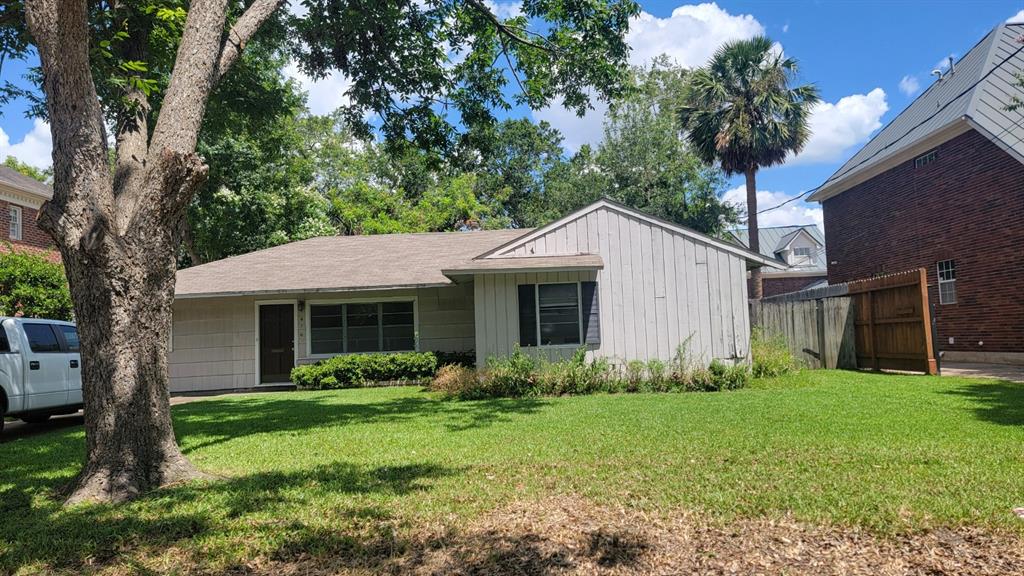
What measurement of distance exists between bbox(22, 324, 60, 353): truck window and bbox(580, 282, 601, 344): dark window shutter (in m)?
9.51

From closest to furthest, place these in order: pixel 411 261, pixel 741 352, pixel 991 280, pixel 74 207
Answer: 1. pixel 74 207
2. pixel 741 352
3. pixel 991 280
4. pixel 411 261

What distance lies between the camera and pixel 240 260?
1717 cm

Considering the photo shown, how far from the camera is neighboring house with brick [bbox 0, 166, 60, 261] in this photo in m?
19.7

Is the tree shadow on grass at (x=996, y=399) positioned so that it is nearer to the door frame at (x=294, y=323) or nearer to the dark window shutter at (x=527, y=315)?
the dark window shutter at (x=527, y=315)

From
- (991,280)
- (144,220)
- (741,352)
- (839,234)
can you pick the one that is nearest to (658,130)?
(839,234)

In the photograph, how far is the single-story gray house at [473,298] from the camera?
12391 millimetres

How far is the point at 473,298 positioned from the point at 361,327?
10.5 ft

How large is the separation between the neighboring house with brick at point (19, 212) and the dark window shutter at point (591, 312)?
62.3 ft

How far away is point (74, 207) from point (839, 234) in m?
24.1

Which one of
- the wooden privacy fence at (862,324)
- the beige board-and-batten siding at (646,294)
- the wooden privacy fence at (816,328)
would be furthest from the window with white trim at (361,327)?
the wooden privacy fence at (816,328)

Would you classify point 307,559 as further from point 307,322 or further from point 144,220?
point 307,322

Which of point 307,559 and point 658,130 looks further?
point 658,130

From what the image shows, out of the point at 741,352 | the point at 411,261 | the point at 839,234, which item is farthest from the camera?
the point at 839,234

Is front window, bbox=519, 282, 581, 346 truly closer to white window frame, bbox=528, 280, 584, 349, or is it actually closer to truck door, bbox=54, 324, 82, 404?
white window frame, bbox=528, 280, 584, 349
